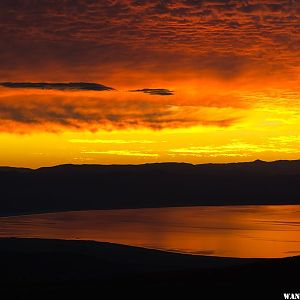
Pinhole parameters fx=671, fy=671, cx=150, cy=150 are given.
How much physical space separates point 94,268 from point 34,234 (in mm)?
43054

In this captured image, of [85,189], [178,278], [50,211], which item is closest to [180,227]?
[50,211]

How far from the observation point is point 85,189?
198 meters

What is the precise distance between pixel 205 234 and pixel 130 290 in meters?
69.7

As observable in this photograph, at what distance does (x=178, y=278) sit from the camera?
2328 cm

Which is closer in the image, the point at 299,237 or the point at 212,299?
the point at 212,299

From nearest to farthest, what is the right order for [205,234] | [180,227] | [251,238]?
[251,238] < [205,234] < [180,227]

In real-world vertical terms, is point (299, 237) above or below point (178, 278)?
above

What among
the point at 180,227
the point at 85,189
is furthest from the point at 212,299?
the point at 85,189

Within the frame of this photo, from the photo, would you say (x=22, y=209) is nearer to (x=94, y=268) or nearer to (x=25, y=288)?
(x=94, y=268)

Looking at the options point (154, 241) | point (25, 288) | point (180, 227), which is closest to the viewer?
point (25, 288)

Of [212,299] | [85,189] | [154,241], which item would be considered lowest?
[212,299]

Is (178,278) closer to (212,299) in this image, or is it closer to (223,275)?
(223,275)

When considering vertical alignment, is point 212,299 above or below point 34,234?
below

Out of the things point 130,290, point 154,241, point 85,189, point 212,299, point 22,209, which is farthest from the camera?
point 85,189
